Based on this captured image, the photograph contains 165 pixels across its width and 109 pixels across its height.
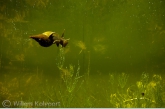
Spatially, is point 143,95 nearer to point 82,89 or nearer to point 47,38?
point 82,89

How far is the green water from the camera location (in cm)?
316

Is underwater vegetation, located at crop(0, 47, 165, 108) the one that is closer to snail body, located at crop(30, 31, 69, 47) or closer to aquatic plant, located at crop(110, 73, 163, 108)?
aquatic plant, located at crop(110, 73, 163, 108)

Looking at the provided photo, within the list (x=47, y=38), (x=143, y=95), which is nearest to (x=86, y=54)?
(x=47, y=38)

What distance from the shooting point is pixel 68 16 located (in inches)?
127

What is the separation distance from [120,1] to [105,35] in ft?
1.79

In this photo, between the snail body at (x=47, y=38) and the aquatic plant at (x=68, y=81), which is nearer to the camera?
the snail body at (x=47, y=38)

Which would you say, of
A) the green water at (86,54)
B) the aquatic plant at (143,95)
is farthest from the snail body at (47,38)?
the aquatic plant at (143,95)

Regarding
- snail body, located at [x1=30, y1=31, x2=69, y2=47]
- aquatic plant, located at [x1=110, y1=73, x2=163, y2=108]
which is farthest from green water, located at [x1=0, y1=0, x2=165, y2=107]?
snail body, located at [x1=30, y1=31, x2=69, y2=47]

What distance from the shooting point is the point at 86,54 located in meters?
3.22

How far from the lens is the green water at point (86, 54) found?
3.16 m

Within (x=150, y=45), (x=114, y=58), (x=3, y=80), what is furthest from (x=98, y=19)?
(x=3, y=80)

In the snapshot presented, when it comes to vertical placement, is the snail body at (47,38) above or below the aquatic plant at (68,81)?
above

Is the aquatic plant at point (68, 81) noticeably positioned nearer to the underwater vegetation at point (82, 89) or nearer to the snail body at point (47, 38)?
the underwater vegetation at point (82, 89)

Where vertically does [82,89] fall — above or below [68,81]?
below
